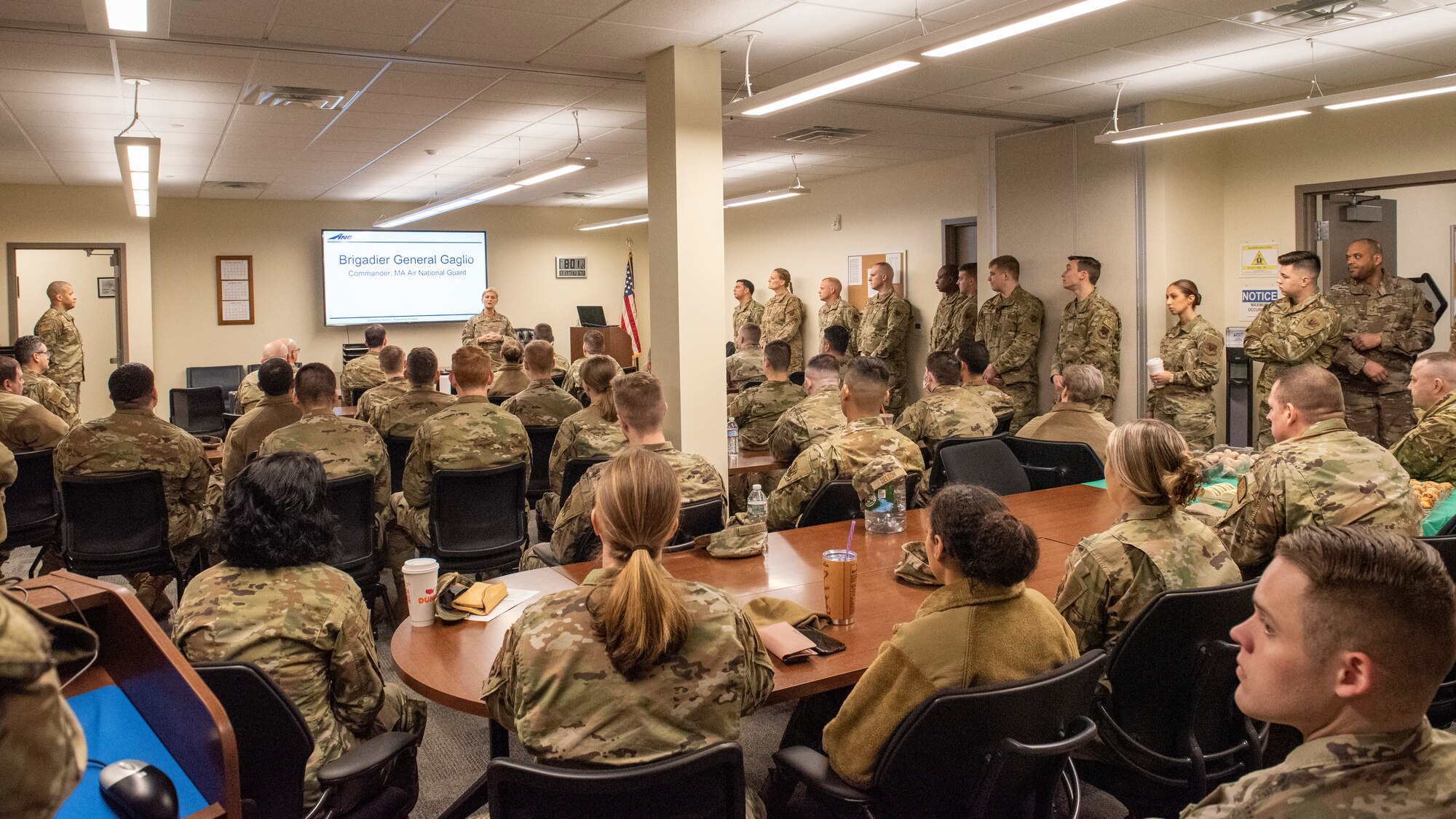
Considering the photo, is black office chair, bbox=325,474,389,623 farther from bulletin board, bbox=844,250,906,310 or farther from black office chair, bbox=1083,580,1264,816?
bulletin board, bbox=844,250,906,310

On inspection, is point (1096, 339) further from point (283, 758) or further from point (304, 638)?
point (283, 758)

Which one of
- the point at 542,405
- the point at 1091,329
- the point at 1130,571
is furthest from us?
the point at 1091,329

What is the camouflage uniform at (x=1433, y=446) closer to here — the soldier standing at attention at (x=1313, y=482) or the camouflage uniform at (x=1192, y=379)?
the soldier standing at attention at (x=1313, y=482)

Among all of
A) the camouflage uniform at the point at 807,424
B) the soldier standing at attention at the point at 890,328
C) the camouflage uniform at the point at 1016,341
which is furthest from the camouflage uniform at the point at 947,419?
the soldier standing at attention at the point at 890,328

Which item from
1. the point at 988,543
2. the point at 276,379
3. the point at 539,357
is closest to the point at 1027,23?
the point at 988,543

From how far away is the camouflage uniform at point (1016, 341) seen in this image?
8.20 metres

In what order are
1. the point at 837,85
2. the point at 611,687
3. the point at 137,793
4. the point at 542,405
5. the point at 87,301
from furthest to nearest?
the point at 87,301 < the point at 542,405 < the point at 837,85 < the point at 611,687 < the point at 137,793

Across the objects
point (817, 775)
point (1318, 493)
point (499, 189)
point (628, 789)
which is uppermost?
point (499, 189)

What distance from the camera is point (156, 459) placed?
4488 millimetres

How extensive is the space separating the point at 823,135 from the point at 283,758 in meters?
7.20

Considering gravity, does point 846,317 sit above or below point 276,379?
above

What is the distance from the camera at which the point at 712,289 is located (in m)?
5.73

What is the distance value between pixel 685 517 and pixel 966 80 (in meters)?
4.27

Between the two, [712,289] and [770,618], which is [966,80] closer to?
[712,289]
